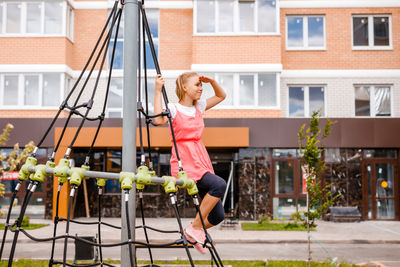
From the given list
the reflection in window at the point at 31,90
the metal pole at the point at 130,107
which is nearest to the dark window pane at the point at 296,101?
the reflection in window at the point at 31,90

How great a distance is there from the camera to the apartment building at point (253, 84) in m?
18.3

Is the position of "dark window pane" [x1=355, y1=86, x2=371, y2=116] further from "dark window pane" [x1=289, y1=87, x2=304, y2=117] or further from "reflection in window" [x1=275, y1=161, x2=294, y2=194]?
"reflection in window" [x1=275, y1=161, x2=294, y2=194]

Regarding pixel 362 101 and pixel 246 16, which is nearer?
pixel 246 16

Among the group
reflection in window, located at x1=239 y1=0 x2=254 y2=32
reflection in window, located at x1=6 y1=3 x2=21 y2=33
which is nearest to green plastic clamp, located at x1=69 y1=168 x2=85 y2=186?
reflection in window, located at x1=239 y1=0 x2=254 y2=32

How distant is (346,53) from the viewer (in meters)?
→ 19.7

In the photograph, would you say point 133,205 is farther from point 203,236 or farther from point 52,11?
point 52,11

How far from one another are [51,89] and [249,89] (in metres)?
8.04

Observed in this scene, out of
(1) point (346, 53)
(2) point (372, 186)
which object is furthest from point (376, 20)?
(2) point (372, 186)

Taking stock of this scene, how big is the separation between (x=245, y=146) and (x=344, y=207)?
4831 millimetres

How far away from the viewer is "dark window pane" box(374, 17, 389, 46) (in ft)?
64.5

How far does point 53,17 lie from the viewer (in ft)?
62.2

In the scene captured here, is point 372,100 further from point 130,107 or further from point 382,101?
point 130,107

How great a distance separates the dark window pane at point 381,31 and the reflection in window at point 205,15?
7057mm

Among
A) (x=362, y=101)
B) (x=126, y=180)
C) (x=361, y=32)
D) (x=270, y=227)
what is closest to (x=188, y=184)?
(x=126, y=180)
